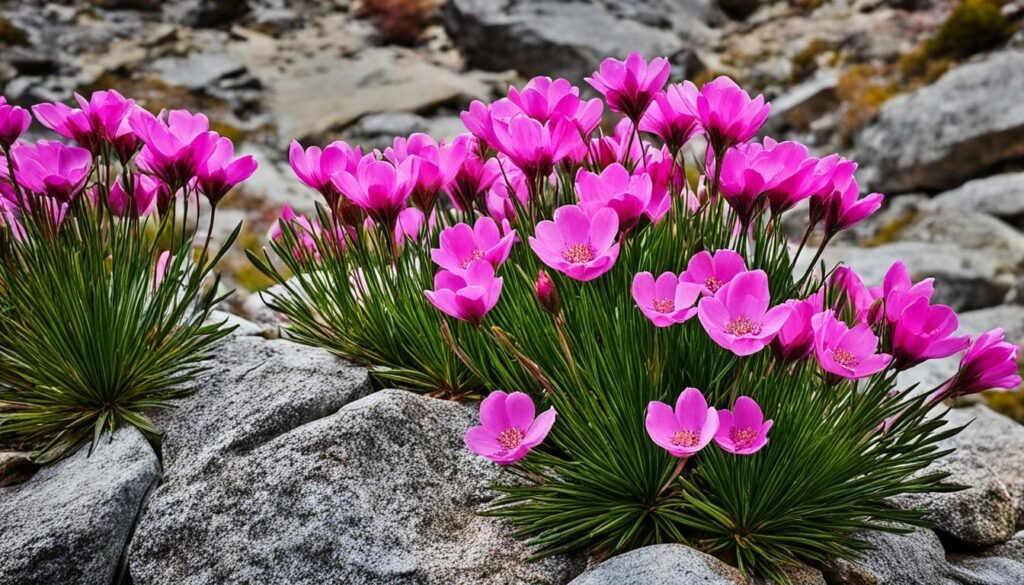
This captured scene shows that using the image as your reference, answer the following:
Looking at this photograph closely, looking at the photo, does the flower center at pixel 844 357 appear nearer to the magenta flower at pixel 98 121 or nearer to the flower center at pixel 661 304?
the flower center at pixel 661 304

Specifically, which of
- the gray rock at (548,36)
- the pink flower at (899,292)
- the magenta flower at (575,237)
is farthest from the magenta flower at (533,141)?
the gray rock at (548,36)

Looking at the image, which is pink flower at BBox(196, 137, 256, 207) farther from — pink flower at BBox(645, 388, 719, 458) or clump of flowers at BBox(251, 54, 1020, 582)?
pink flower at BBox(645, 388, 719, 458)

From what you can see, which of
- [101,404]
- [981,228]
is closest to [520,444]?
[101,404]

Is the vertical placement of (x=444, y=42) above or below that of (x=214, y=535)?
below

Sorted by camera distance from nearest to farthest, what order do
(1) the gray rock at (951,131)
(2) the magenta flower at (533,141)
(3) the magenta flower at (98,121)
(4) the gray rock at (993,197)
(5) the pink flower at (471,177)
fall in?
(2) the magenta flower at (533,141) → (3) the magenta flower at (98,121) → (5) the pink flower at (471,177) → (4) the gray rock at (993,197) → (1) the gray rock at (951,131)

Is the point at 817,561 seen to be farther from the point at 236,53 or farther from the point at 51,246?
the point at 236,53

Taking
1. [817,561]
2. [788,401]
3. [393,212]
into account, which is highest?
[393,212]
